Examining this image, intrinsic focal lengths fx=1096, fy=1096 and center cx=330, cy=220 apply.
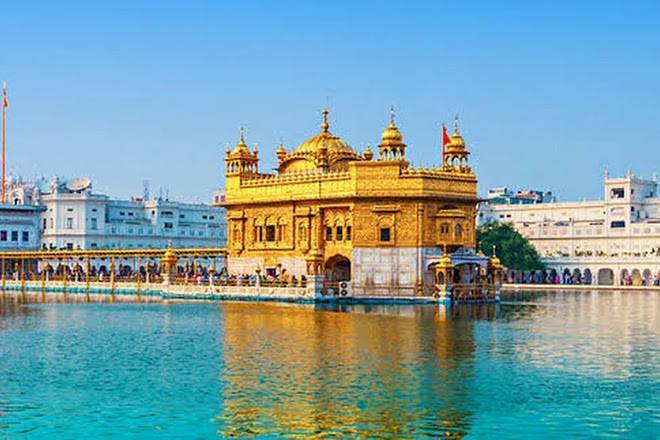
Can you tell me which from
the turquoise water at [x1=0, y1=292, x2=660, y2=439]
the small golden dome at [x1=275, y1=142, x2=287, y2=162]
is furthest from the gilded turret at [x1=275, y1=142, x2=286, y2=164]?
the turquoise water at [x1=0, y1=292, x2=660, y2=439]

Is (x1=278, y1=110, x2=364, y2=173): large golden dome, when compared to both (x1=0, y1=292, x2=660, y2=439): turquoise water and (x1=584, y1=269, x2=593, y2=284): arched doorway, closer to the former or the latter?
(x1=0, y1=292, x2=660, y2=439): turquoise water

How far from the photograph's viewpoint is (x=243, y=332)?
126 feet

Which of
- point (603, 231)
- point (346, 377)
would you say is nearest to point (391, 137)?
point (346, 377)

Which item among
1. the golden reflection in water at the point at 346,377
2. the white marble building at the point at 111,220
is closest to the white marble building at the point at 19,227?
the white marble building at the point at 111,220

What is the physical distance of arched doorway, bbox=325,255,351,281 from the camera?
204 feet

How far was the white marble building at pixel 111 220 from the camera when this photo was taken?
11156 cm

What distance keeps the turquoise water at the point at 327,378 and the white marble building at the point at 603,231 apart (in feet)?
200

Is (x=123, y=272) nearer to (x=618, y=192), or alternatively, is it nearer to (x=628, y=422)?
(x=618, y=192)

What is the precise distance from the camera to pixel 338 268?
63.6m

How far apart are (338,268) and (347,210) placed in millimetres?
4922

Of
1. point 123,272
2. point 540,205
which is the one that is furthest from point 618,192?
point 123,272

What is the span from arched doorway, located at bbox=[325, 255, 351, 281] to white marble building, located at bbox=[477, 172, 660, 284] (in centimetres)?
4537

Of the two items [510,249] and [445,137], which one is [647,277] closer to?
[510,249]

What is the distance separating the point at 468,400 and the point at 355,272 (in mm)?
35274
